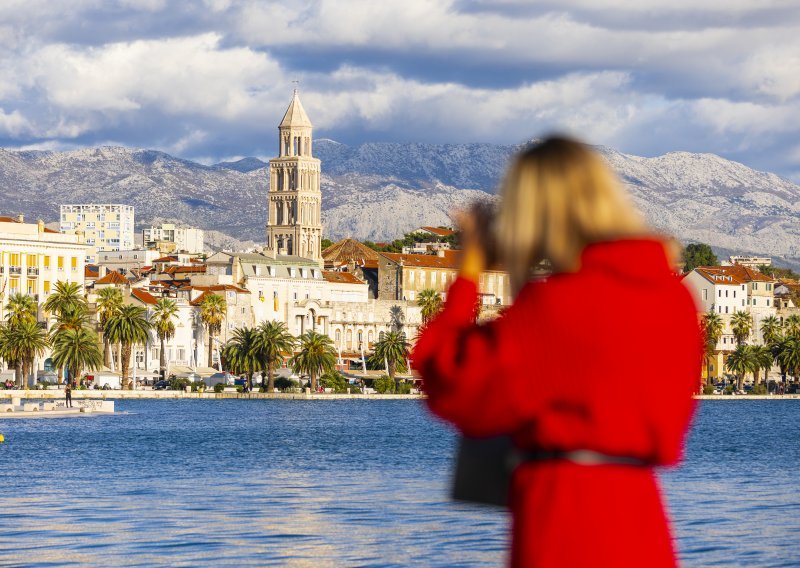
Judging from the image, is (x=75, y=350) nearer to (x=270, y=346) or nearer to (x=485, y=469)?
(x=270, y=346)

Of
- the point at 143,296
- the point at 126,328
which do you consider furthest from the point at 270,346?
the point at 143,296

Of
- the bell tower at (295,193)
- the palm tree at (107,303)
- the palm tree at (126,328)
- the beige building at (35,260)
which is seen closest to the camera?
the palm tree at (126,328)

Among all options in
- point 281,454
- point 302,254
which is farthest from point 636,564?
point 302,254

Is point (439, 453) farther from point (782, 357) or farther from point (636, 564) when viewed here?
point (782, 357)

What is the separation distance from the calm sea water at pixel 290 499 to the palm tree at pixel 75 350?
21.0 m

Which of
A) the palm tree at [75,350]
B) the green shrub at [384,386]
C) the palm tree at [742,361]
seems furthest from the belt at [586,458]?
the palm tree at [742,361]

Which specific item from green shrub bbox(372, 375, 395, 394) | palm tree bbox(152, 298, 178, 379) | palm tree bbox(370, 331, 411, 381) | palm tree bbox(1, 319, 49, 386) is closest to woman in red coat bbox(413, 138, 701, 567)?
palm tree bbox(1, 319, 49, 386)

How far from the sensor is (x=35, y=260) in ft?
392

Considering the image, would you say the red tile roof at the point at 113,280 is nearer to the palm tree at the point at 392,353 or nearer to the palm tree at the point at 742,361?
the palm tree at the point at 392,353

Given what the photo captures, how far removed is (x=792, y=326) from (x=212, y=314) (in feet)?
191

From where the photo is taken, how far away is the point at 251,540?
24.8 m

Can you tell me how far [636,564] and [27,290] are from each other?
118 m

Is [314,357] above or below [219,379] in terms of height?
above

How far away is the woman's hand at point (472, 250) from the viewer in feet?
13.4
